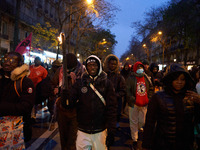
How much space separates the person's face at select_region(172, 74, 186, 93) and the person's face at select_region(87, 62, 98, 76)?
3.83 feet

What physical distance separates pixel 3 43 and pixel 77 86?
2447 centimetres

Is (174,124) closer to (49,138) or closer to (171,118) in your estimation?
(171,118)

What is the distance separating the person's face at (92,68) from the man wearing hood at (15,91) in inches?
35.8

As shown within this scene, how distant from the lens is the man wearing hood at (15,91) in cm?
248

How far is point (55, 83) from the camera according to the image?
13.2 feet

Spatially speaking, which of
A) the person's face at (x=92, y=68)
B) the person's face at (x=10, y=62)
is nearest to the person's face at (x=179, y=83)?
the person's face at (x=92, y=68)

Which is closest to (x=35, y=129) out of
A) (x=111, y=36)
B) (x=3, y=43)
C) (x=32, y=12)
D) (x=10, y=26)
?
(x=3, y=43)

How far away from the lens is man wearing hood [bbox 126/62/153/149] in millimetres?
4551

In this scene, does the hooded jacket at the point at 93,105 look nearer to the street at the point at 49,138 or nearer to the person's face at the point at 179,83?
the person's face at the point at 179,83

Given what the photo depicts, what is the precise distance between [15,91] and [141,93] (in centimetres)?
303

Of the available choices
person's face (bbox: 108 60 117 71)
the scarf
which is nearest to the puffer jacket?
the scarf

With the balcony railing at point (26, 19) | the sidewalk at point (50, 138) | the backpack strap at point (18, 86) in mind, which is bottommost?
the sidewalk at point (50, 138)

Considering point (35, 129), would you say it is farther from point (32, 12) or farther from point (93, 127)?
point (32, 12)

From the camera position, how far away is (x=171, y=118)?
6.95ft
